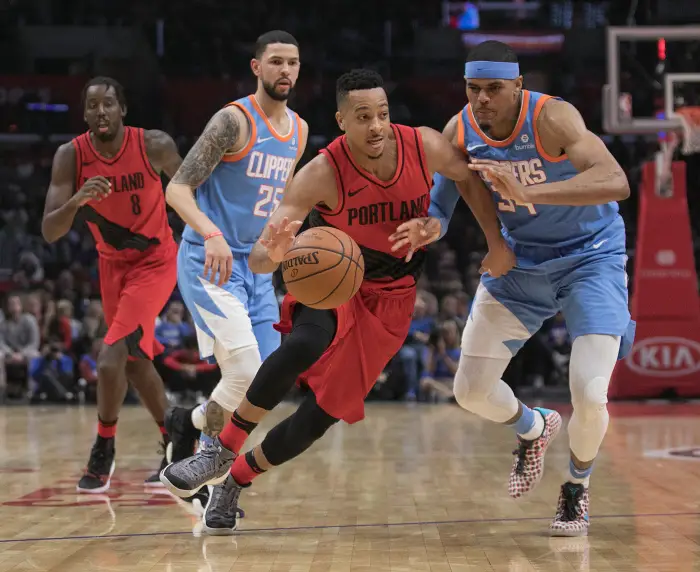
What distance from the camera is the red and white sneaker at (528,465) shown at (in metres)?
4.99

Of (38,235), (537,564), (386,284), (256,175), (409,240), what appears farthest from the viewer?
(38,235)

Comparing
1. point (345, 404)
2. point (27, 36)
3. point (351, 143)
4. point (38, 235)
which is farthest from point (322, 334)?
point (27, 36)

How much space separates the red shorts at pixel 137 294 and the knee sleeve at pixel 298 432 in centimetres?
193

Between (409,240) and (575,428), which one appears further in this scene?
(575,428)

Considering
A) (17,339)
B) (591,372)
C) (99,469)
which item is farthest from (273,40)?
(17,339)

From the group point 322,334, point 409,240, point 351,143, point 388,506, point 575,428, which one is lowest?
point 388,506

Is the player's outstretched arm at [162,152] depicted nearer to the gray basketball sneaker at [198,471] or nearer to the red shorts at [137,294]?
the red shorts at [137,294]

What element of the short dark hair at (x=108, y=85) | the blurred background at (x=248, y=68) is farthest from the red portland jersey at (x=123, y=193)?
the blurred background at (x=248, y=68)

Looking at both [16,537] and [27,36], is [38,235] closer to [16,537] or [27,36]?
[27,36]

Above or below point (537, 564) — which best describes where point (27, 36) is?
above

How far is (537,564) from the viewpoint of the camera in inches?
151

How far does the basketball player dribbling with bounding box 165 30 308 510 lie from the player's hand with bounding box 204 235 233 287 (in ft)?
1.11

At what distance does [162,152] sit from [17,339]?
8004 millimetres

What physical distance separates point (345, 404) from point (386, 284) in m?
0.55
